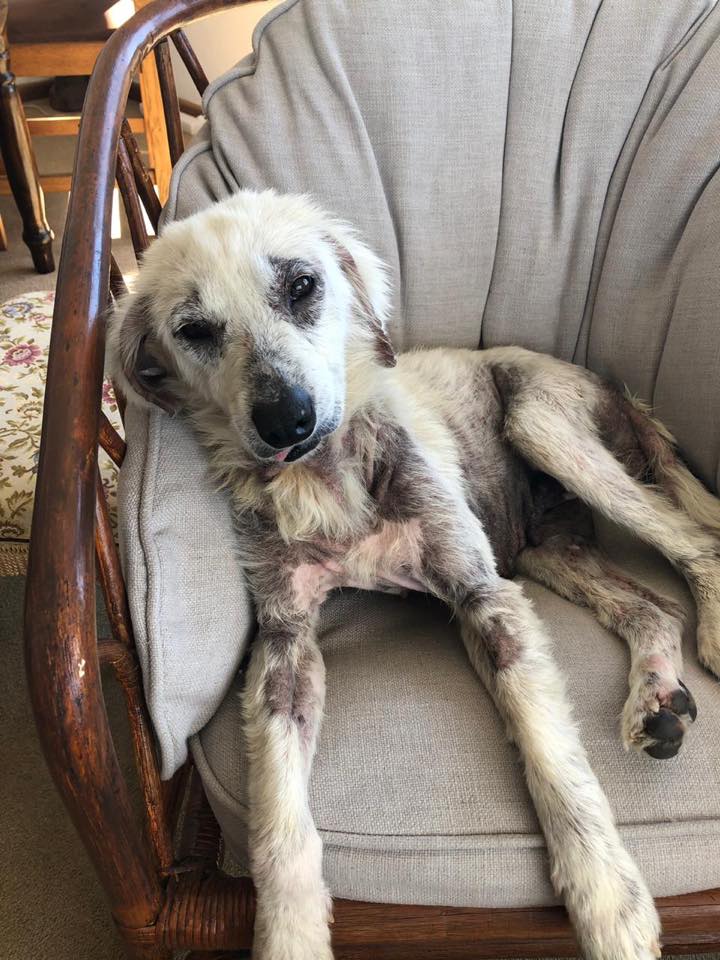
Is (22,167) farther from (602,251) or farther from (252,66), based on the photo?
(602,251)

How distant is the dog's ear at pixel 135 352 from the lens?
4.51 feet

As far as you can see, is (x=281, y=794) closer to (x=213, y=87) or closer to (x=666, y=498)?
(x=666, y=498)

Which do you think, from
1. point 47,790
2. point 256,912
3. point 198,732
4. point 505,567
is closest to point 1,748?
point 47,790

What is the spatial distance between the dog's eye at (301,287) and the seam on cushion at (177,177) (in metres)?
0.37

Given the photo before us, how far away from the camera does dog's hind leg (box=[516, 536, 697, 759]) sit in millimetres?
1157

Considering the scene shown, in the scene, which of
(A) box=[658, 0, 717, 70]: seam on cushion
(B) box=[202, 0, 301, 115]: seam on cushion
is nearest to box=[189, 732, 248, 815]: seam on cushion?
(B) box=[202, 0, 301, 115]: seam on cushion

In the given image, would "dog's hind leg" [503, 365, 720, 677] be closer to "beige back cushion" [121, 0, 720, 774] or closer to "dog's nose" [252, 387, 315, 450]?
"beige back cushion" [121, 0, 720, 774]

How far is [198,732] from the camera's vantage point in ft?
4.22

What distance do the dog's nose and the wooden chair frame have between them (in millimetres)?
247

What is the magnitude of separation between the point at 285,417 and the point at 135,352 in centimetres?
38

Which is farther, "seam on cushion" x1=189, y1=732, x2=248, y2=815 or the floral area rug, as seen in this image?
the floral area rug

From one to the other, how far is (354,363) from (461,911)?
0.93 metres

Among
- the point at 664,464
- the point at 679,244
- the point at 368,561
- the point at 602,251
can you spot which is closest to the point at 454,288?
the point at 602,251

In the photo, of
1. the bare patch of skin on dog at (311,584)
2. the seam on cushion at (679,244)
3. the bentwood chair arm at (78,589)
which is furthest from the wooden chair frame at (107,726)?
the seam on cushion at (679,244)
